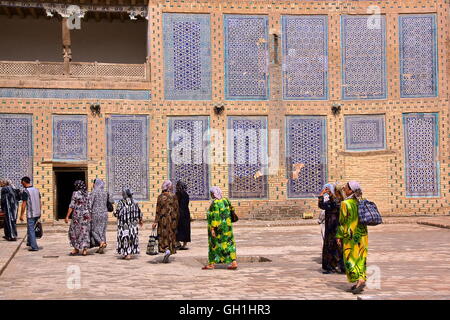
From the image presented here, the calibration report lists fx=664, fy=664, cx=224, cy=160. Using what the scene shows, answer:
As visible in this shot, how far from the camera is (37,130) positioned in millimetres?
18312

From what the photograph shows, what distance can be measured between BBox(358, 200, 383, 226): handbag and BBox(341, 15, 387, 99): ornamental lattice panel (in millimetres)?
12827

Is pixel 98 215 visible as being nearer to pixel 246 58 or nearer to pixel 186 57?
pixel 186 57

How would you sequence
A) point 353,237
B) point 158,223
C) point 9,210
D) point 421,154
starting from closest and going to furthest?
point 353,237 < point 158,223 < point 9,210 < point 421,154

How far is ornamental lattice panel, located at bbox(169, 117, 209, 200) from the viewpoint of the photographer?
62.1ft

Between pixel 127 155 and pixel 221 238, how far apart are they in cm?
1007

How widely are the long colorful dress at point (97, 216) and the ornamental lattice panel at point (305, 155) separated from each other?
29.1 feet

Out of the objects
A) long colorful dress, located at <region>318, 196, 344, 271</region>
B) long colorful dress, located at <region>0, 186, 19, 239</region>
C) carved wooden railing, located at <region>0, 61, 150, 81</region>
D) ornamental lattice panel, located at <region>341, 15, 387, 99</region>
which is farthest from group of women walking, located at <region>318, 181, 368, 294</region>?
ornamental lattice panel, located at <region>341, 15, 387, 99</region>

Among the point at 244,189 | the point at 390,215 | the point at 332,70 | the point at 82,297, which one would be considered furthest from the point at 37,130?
the point at 82,297

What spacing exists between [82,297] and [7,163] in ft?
40.3

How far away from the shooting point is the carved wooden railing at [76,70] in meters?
18.4

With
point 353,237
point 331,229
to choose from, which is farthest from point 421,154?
point 353,237

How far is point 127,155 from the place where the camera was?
18750 millimetres

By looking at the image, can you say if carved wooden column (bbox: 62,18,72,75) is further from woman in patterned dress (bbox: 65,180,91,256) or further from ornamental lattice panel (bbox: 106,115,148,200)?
woman in patterned dress (bbox: 65,180,91,256)

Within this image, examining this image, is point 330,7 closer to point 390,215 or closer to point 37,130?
point 390,215
